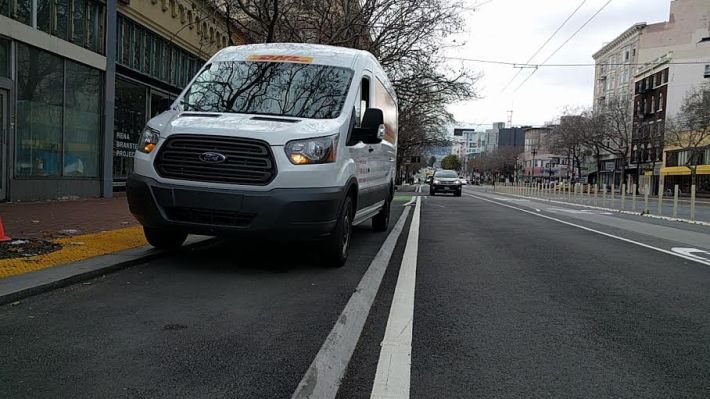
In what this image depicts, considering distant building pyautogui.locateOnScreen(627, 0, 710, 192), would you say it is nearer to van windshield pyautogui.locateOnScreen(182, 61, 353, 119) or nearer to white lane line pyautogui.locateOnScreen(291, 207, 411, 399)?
van windshield pyautogui.locateOnScreen(182, 61, 353, 119)

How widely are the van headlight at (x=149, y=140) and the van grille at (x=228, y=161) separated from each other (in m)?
0.39

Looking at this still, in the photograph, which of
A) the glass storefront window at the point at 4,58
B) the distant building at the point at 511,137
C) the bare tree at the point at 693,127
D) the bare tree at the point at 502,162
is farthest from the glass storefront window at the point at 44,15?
the bare tree at the point at 502,162

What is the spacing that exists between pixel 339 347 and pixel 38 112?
39.8 feet

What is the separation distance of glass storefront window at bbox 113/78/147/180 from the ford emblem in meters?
12.2

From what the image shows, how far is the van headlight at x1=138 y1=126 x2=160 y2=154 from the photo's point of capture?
5.89 metres

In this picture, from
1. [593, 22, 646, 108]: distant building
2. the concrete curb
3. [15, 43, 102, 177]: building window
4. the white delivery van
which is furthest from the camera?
[593, 22, 646, 108]: distant building

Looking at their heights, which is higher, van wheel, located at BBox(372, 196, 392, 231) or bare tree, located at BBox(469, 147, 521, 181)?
bare tree, located at BBox(469, 147, 521, 181)

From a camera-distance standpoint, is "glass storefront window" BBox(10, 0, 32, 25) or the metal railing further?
the metal railing

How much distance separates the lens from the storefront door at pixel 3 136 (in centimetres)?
1168

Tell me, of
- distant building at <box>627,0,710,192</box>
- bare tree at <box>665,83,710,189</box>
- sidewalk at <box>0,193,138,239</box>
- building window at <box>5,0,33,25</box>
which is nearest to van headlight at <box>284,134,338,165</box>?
sidewalk at <box>0,193,138,239</box>

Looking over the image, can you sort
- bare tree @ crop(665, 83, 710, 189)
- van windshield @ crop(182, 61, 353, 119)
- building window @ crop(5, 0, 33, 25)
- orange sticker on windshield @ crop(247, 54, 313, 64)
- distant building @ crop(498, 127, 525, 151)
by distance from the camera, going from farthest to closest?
distant building @ crop(498, 127, 525, 151) < bare tree @ crop(665, 83, 710, 189) < building window @ crop(5, 0, 33, 25) < orange sticker on windshield @ crop(247, 54, 313, 64) < van windshield @ crop(182, 61, 353, 119)

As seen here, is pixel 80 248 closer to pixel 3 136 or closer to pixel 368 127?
pixel 368 127

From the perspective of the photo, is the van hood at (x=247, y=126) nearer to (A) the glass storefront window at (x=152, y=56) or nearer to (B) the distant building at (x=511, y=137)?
(A) the glass storefront window at (x=152, y=56)

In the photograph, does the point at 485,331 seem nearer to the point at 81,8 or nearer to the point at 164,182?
the point at 164,182
